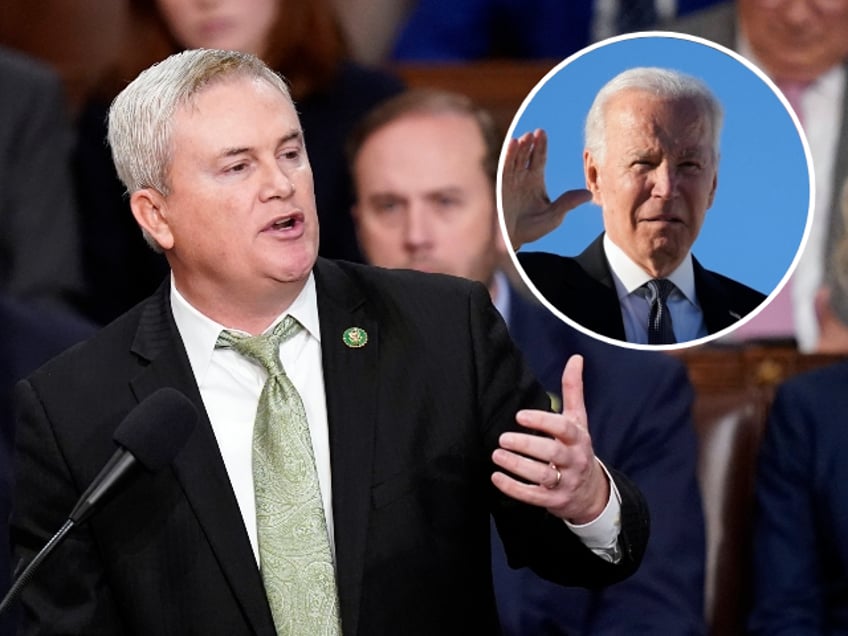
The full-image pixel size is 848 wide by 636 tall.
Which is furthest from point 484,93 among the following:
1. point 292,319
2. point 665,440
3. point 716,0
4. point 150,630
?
point 150,630

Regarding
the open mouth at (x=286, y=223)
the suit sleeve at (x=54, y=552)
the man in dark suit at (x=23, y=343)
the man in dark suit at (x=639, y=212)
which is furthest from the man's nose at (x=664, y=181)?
the man in dark suit at (x=23, y=343)

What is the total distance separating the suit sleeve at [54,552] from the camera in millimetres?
1240

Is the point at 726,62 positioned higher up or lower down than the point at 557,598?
higher up

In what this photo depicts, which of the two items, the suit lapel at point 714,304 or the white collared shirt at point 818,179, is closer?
the suit lapel at point 714,304

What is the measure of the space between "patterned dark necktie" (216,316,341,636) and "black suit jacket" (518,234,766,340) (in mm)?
216

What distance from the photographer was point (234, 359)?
1278 mm

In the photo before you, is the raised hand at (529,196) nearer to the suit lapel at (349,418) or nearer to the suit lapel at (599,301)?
the suit lapel at (599,301)

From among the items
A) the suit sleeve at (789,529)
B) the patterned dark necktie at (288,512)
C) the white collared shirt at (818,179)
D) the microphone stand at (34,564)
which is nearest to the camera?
the microphone stand at (34,564)

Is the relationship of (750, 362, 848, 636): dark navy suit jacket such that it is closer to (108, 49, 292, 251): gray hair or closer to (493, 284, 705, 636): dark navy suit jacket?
(493, 284, 705, 636): dark navy suit jacket

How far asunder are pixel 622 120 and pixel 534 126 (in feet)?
0.22

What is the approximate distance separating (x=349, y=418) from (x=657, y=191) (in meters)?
0.29

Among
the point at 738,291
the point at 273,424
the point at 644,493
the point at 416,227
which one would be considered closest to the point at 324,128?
the point at 416,227

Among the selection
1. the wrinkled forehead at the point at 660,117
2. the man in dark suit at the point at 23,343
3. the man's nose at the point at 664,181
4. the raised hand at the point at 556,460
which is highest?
the wrinkled forehead at the point at 660,117

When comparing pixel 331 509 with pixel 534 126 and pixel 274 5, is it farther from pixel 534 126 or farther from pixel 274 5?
pixel 274 5
